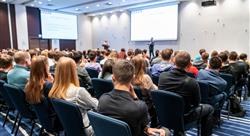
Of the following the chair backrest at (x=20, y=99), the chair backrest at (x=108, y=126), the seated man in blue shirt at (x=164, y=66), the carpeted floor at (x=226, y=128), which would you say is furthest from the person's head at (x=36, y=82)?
the seated man in blue shirt at (x=164, y=66)

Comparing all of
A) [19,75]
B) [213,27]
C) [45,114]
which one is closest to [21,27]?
[213,27]

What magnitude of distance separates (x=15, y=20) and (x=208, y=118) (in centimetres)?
1391

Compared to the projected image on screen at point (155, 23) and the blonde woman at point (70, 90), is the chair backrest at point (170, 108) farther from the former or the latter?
the projected image on screen at point (155, 23)

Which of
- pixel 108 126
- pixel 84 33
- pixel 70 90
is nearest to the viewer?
pixel 108 126

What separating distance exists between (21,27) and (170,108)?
1372 cm

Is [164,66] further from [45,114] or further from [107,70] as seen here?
[45,114]

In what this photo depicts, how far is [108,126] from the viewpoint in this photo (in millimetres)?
1305

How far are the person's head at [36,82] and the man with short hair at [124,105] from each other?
111cm

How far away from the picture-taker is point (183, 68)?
2.29 meters

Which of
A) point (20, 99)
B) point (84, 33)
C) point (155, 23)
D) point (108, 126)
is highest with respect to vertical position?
point (155, 23)

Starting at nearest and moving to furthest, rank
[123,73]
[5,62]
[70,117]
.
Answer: [123,73] → [70,117] → [5,62]

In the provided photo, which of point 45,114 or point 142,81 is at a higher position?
point 142,81

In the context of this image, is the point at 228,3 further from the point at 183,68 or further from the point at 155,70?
the point at 183,68

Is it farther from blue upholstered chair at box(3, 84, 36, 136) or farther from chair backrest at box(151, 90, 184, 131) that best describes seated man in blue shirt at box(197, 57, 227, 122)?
blue upholstered chair at box(3, 84, 36, 136)
